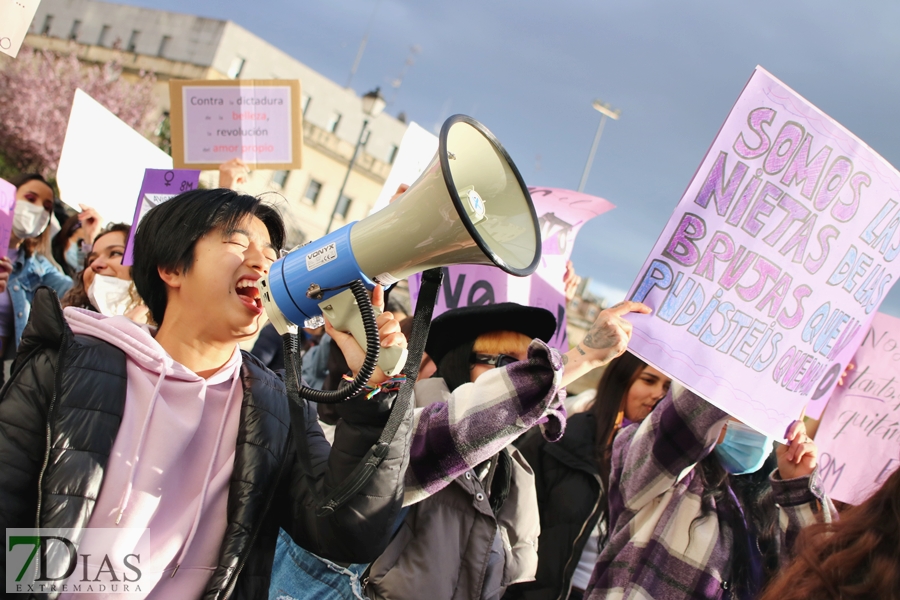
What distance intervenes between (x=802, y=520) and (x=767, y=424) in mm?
332

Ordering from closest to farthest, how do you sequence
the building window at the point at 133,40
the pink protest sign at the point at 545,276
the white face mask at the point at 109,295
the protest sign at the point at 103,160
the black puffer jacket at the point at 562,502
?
the black puffer jacket at the point at 562,502 → the white face mask at the point at 109,295 → the pink protest sign at the point at 545,276 → the protest sign at the point at 103,160 → the building window at the point at 133,40

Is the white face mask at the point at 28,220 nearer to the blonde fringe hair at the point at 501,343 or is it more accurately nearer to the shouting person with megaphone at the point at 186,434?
the shouting person with megaphone at the point at 186,434

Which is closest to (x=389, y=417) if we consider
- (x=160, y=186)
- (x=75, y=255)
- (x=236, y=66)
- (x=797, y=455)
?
(x=797, y=455)

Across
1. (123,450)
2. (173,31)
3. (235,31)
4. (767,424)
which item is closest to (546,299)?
(767,424)

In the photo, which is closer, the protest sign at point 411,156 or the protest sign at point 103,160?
the protest sign at point 103,160

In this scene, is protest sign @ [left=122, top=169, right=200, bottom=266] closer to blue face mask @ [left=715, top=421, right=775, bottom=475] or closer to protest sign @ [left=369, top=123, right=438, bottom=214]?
protest sign @ [left=369, top=123, right=438, bottom=214]

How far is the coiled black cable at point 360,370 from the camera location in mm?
1575

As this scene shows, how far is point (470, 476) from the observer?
7.35 feet

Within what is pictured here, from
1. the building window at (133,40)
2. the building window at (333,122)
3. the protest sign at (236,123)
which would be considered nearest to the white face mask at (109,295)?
the protest sign at (236,123)

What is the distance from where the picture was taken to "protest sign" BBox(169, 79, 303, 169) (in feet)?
13.3

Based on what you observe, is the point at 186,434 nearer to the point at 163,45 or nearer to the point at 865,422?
the point at 865,422

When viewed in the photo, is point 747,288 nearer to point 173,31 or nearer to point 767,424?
point 767,424

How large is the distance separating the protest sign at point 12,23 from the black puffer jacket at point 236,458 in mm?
1612

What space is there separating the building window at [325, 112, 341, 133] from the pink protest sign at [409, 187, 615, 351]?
3062 cm
